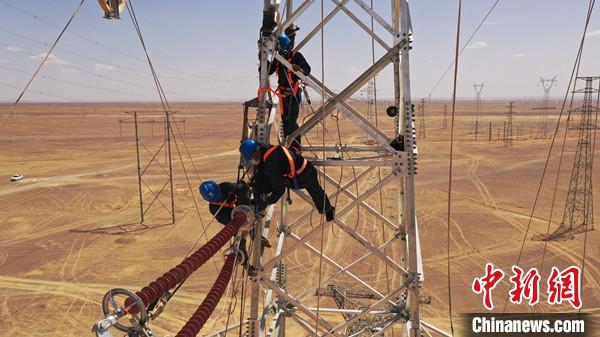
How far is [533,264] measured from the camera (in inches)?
628

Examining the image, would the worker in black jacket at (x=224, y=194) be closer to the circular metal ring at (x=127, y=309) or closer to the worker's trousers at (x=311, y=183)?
the worker's trousers at (x=311, y=183)

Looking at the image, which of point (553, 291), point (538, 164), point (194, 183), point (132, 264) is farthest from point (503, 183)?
point (132, 264)

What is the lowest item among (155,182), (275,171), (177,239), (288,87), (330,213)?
(177,239)

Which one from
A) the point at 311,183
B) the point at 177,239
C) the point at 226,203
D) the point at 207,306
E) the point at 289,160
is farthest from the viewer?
the point at 177,239

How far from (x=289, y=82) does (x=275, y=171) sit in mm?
1941

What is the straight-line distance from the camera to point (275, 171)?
4668mm

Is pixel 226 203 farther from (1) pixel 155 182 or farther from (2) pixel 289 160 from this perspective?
(1) pixel 155 182

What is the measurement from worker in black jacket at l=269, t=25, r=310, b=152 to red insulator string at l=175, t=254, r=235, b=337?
2.28 m

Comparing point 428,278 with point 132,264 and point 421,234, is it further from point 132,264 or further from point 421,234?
point 132,264

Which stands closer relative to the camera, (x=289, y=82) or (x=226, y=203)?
(x=226, y=203)

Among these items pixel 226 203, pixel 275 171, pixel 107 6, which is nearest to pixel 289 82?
pixel 275 171

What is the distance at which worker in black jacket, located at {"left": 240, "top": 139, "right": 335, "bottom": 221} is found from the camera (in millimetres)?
4664

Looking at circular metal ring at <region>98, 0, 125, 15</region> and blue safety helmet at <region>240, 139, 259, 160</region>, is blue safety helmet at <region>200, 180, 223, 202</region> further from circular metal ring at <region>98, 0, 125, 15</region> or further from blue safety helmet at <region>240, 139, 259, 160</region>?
circular metal ring at <region>98, 0, 125, 15</region>

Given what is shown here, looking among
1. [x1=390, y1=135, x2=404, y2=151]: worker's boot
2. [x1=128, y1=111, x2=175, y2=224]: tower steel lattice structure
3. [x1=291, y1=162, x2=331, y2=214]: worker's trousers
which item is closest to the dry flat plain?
[x1=128, y1=111, x2=175, y2=224]: tower steel lattice structure
